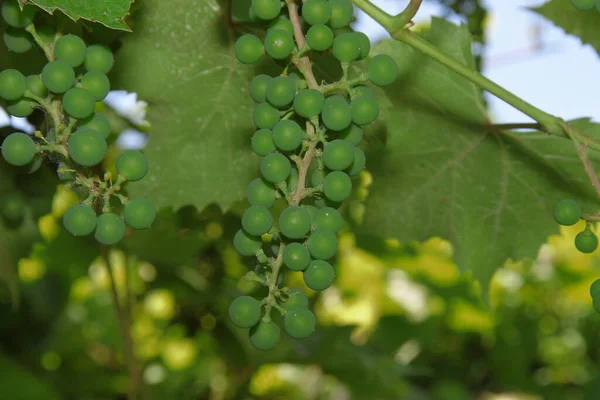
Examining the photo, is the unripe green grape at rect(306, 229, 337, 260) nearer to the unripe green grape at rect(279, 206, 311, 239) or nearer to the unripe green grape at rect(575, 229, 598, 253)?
the unripe green grape at rect(279, 206, 311, 239)

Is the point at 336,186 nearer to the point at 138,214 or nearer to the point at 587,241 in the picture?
the point at 138,214

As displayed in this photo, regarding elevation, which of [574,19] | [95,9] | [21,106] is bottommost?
[21,106]

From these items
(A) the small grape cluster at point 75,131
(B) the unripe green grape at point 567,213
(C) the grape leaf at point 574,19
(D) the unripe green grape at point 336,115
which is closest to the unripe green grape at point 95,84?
(A) the small grape cluster at point 75,131

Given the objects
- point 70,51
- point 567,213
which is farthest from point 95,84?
point 567,213

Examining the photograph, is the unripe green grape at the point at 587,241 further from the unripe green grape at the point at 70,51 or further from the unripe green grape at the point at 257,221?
the unripe green grape at the point at 70,51

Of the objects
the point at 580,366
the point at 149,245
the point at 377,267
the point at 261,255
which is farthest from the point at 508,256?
the point at 580,366

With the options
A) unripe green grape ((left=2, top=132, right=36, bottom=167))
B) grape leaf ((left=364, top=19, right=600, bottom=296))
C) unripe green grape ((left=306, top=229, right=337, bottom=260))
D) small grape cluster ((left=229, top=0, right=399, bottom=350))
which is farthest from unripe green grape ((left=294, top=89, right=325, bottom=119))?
grape leaf ((left=364, top=19, right=600, bottom=296))
